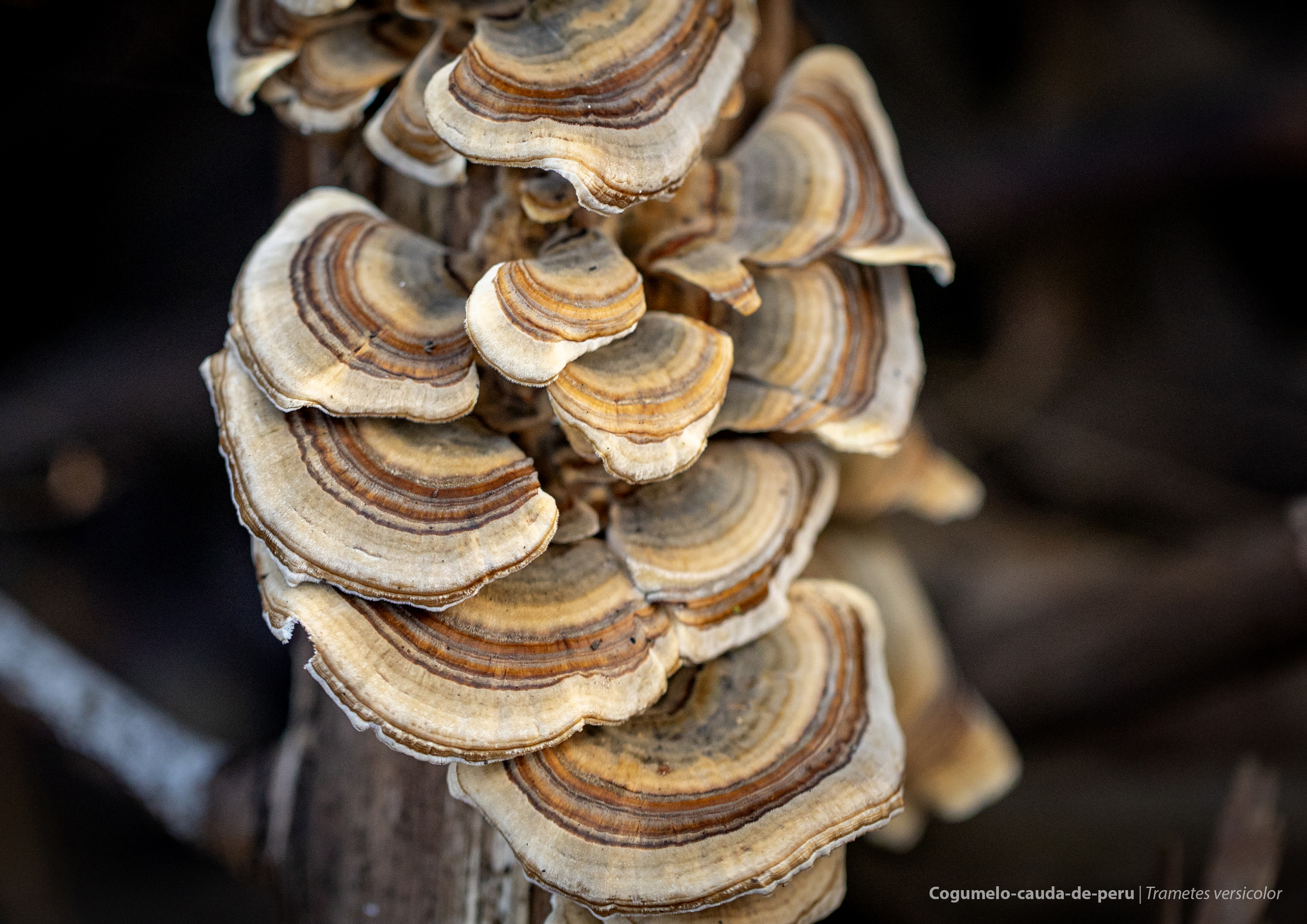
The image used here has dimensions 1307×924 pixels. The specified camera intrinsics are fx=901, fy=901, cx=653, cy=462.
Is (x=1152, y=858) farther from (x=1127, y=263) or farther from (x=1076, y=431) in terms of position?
(x=1127, y=263)

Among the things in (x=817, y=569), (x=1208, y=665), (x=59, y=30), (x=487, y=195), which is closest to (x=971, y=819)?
(x=1208, y=665)

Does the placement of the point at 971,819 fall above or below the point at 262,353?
below

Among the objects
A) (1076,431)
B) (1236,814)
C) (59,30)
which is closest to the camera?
(1236,814)

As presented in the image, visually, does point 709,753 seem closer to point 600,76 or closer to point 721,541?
Answer: point 721,541

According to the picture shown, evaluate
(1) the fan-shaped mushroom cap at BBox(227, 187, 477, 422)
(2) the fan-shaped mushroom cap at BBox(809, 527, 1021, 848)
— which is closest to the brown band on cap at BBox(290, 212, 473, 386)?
(1) the fan-shaped mushroom cap at BBox(227, 187, 477, 422)

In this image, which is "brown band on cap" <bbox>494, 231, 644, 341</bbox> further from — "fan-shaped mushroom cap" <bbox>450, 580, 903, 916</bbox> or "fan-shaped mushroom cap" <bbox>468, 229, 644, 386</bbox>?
"fan-shaped mushroom cap" <bbox>450, 580, 903, 916</bbox>

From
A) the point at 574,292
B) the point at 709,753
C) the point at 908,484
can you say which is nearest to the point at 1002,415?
the point at 908,484

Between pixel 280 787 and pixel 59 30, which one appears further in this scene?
pixel 59 30
